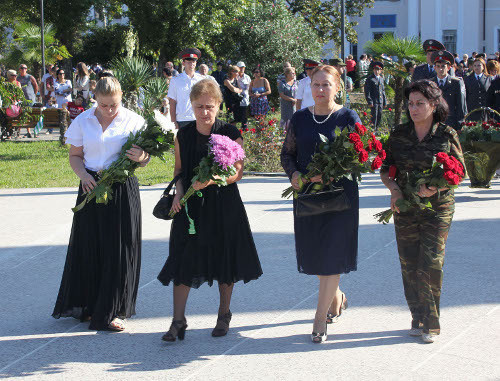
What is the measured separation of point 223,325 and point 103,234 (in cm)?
115

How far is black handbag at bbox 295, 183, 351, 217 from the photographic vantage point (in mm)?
5203

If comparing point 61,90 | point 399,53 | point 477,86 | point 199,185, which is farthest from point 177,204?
point 61,90

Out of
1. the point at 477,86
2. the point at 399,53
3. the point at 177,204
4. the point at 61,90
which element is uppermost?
the point at 399,53

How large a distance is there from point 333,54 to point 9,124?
24.0 m

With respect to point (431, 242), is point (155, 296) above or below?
below

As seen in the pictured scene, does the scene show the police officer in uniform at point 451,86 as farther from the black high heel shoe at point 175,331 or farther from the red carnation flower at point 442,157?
the black high heel shoe at point 175,331

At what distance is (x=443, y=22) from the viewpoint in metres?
47.0

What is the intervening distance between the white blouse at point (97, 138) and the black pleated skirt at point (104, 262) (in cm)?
23

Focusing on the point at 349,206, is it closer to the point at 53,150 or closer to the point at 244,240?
the point at 244,240

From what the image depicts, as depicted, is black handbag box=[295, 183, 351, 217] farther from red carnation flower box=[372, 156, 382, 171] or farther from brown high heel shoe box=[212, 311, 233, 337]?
brown high heel shoe box=[212, 311, 233, 337]

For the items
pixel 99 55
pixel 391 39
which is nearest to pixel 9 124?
pixel 391 39

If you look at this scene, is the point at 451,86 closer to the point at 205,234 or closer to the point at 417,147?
the point at 417,147

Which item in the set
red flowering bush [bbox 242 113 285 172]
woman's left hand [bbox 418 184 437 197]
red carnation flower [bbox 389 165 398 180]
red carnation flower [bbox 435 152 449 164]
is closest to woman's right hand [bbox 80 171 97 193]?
red carnation flower [bbox 389 165 398 180]

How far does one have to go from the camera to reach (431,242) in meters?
5.21
